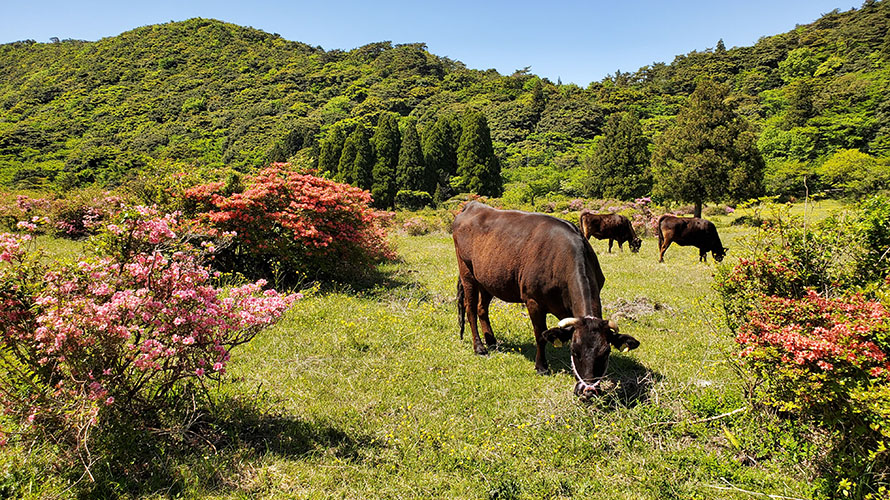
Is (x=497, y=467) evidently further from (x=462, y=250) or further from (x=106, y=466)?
(x=462, y=250)

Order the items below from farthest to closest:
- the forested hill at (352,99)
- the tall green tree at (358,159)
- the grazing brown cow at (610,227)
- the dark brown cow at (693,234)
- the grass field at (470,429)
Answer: the forested hill at (352,99)
the tall green tree at (358,159)
the grazing brown cow at (610,227)
the dark brown cow at (693,234)
the grass field at (470,429)

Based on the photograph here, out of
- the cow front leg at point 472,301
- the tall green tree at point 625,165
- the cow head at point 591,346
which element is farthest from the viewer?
the tall green tree at point 625,165

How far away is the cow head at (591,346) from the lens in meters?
4.39

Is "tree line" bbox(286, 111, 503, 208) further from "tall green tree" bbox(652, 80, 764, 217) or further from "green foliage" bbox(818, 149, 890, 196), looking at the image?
"green foliage" bbox(818, 149, 890, 196)

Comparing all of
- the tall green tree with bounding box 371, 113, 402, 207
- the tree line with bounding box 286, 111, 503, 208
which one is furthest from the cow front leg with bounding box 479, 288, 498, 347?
the tall green tree with bounding box 371, 113, 402, 207

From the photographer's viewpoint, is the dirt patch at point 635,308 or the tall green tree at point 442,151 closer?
the dirt patch at point 635,308

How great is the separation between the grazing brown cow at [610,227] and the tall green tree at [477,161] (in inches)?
972

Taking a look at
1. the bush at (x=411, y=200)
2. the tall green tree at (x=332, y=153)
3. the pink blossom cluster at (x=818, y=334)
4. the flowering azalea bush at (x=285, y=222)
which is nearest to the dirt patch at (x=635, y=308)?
the pink blossom cluster at (x=818, y=334)

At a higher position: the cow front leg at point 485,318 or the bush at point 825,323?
the bush at point 825,323

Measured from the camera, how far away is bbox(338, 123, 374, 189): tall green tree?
146 ft

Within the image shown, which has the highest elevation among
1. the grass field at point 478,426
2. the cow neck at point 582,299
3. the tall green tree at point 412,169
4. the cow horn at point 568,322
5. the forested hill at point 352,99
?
the forested hill at point 352,99

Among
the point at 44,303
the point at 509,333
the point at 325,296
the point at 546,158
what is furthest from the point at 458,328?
the point at 546,158

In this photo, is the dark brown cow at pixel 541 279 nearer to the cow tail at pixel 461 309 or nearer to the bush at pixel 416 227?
the cow tail at pixel 461 309

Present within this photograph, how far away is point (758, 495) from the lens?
3.26 meters
